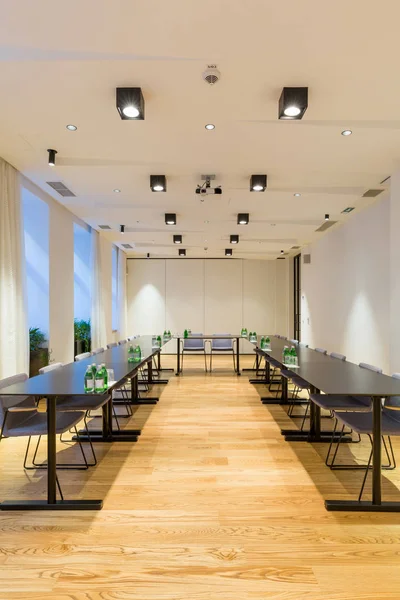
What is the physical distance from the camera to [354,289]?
6.66 m

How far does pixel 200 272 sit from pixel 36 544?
960 centimetres

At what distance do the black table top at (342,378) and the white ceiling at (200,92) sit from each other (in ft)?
6.89

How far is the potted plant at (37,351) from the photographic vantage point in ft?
18.3

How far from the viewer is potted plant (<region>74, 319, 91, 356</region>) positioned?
7952 millimetres

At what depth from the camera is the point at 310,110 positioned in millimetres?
3092

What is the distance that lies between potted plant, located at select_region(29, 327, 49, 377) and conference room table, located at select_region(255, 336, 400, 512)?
349cm

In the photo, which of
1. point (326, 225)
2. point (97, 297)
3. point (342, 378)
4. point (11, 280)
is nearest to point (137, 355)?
point (11, 280)

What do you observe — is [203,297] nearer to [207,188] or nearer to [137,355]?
[207,188]

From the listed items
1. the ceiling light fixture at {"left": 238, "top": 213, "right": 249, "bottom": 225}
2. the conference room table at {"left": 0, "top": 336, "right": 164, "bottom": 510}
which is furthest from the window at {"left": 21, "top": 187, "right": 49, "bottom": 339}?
the ceiling light fixture at {"left": 238, "top": 213, "right": 249, "bottom": 225}

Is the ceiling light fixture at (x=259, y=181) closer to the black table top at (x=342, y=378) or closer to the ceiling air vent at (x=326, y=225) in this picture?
the black table top at (x=342, y=378)

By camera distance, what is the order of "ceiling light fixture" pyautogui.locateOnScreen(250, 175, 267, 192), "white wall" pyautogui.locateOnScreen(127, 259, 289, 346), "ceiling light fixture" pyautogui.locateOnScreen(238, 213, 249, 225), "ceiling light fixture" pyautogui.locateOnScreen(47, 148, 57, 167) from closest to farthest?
"ceiling light fixture" pyautogui.locateOnScreen(47, 148, 57, 167) < "ceiling light fixture" pyautogui.locateOnScreen(250, 175, 267, 192) < "ceiling light fixture" pyautogui.locateOnScreen(238, 213, 249, 225) < "white wall" pyautogui.locateOnScreen(127, 259, 289, 346)

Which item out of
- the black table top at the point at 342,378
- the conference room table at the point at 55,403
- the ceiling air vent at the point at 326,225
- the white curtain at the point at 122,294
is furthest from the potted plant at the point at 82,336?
the ceiling air vent at the point at 326,225

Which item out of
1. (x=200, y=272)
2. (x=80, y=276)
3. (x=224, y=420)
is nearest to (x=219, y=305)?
(x=200, y=272)

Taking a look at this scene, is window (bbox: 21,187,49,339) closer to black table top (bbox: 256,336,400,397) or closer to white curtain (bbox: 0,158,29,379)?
white curtain (bbox: 0,158,29,379)
